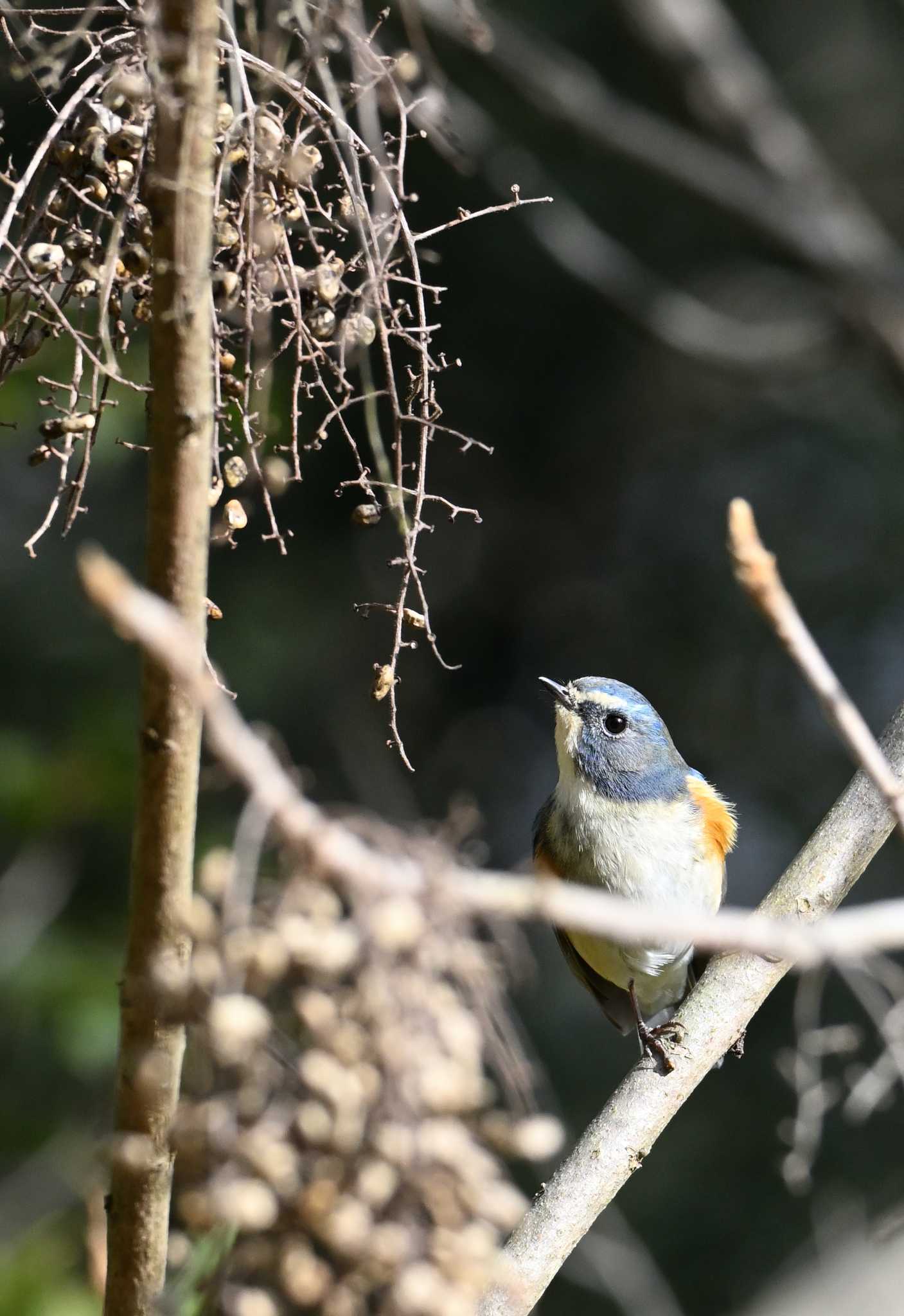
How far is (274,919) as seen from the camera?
39.1 inches

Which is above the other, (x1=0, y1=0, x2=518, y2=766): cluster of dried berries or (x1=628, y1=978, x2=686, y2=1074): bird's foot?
(x1=0, y1=0, x2=518, y2=766): cluster of dried berries

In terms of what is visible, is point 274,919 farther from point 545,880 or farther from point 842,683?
point 842,683

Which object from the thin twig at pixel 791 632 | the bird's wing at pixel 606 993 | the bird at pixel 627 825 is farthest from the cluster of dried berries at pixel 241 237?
the bird's wing at pixel 606 993

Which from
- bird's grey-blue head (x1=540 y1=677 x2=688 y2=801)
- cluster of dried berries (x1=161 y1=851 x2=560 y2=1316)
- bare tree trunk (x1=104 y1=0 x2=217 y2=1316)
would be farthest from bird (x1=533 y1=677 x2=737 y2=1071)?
cluster of dried berries (x1=161 y1=851 x2=560 y2=1316)

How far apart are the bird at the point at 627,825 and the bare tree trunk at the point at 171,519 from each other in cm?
244

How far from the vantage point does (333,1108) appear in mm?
980

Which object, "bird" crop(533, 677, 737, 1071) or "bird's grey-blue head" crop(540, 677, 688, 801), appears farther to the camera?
"bird's grey-blue head" crop(540, 677, 688, 801)

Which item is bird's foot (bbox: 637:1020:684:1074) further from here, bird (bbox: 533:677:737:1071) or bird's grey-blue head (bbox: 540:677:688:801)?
bird's grey-blue head (bbox: 540:677:688:801)

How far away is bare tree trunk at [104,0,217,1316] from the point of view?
45.4 inches

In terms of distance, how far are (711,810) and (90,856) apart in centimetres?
295

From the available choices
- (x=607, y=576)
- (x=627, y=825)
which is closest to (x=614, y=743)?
(x=627, y=825)

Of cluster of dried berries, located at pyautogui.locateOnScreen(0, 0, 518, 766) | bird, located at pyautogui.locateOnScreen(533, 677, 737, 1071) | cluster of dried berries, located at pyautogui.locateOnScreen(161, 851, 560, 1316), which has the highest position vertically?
cluster of dried berries, located at pyautogui.locateOnScreen(0, 0, 518, 766)

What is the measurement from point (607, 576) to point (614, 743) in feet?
13.0

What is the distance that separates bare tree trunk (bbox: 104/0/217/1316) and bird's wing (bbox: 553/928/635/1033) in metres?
2.93
